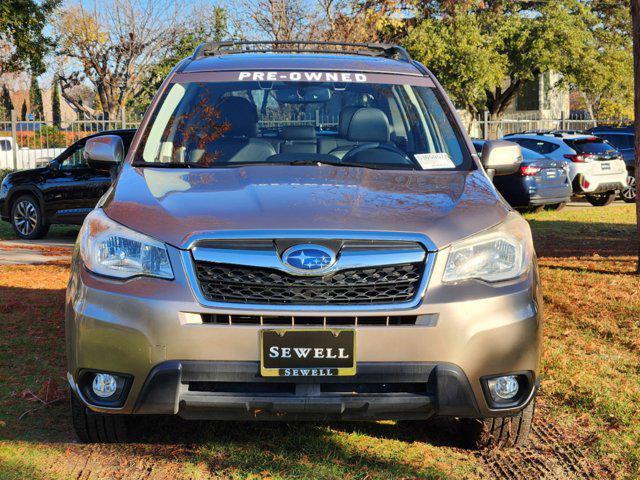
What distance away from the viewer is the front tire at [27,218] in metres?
12.8

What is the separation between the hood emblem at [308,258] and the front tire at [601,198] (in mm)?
16741

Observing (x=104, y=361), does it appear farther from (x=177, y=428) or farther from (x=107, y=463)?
(x=177, y=428)

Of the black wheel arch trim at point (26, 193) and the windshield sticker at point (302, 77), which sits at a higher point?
the windshield sticker at point (302, 77)

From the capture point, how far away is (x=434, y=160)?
4.33 meters

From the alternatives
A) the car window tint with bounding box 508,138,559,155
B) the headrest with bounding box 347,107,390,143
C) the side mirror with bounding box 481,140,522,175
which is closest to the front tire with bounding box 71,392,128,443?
the headrest with bounding box 347,107,390,143

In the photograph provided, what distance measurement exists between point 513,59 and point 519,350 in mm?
34602

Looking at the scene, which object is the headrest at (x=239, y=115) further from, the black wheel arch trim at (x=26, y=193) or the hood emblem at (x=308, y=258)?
the black wheel arch trim at (x=26, y=193)

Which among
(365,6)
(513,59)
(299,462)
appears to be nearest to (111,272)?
(299,462)

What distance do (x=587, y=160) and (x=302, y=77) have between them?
14.5 meters

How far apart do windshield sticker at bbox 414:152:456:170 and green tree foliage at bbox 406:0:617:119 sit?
29.2 m

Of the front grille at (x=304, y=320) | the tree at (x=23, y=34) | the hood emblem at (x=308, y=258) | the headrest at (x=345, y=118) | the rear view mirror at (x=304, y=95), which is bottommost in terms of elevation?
the front grille at (x=304, y=320)

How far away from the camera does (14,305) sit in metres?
7.05

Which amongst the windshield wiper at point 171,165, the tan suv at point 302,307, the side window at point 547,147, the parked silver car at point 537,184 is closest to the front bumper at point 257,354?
the tan suv at point 302,307

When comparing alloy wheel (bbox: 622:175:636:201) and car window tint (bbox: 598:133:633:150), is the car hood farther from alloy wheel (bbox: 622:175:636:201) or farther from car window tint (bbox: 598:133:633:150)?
car window tint (bbox: 598:133:633:150)
